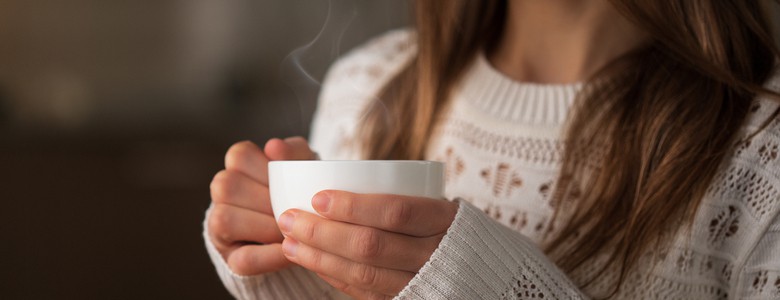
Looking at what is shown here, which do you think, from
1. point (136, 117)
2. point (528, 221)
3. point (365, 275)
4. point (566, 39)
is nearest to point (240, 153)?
point (365, 275)

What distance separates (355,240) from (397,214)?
0.13 ft

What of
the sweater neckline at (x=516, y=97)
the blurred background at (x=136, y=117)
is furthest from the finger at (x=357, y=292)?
the blurred background at (x=136, y=117)

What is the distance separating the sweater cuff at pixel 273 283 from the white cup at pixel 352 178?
0.20 m

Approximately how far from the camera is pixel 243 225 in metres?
0.72

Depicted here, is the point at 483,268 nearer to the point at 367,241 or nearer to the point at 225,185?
the point at 367,241

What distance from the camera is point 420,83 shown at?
1106 mm

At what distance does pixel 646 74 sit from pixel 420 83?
0.34m

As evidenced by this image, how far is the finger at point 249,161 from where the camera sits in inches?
28.1

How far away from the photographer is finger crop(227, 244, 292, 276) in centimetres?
71

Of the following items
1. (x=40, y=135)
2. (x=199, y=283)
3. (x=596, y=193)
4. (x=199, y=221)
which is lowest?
(x=199, y=283)

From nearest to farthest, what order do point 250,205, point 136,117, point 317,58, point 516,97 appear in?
point 250,205 < point 516,97 < point 136,117 < point 317,58

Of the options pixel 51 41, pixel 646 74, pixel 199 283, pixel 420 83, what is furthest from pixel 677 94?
pixel 51 41

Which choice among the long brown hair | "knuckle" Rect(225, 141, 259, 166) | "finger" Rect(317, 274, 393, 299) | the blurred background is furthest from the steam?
"finger" Rect(317, 274, 393, 299)

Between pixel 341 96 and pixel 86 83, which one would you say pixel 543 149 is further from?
pixel 86 83
